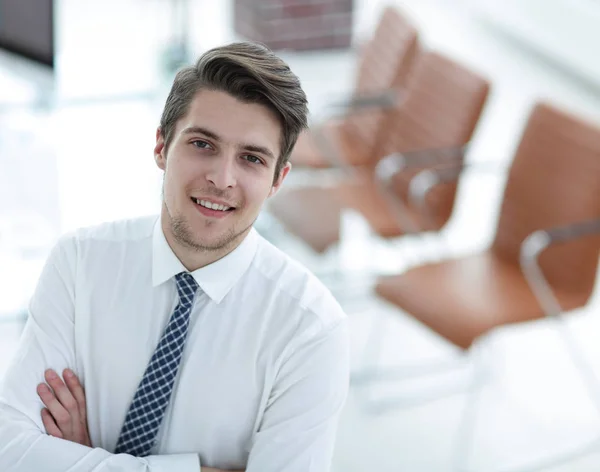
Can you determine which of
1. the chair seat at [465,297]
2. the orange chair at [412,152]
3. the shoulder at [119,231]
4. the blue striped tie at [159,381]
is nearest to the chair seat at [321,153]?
the orange chair at [412,152]

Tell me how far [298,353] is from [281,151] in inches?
12.3

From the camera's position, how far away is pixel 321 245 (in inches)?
128

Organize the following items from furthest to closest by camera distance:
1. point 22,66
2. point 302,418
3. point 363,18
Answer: point 363,18 → point 22,66 → point 302,418

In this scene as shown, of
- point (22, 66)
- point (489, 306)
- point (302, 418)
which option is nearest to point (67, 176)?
point (22, 66)

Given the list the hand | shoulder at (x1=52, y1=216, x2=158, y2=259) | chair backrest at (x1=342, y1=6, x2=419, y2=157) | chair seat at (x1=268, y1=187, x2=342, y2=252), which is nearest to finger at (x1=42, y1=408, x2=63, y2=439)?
the hand

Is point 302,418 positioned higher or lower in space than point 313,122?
higher

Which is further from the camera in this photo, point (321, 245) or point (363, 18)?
point (363, 18)

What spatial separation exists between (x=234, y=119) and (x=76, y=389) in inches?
20.2

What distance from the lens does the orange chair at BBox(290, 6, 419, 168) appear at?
12.1 ft

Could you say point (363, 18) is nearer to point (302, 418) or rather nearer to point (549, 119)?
point (549, 119)

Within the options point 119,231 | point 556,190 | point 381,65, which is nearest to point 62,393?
point 119,231

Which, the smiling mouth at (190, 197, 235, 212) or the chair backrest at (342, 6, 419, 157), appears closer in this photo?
the smiling mouth at (190, 197, 235, 212)

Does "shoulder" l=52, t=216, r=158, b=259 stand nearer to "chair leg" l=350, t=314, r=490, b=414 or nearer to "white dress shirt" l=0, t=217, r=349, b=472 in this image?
"white dress shirt" l=0, t=217, r=349, b=472

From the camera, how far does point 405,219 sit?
3.31 metres
